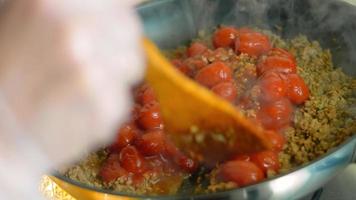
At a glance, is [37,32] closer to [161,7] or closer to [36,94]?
Result: [36,94]

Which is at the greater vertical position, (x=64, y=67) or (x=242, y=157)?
(x=64, y=67)

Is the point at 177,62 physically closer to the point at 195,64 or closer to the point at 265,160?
the point at 195,64

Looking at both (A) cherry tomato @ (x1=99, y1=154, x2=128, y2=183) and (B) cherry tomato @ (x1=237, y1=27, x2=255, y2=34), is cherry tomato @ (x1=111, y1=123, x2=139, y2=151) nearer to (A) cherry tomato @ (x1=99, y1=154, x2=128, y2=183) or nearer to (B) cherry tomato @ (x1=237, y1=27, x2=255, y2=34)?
(A) cherry tomato @ (x1=99, y1=154, x2=128, y2=183)

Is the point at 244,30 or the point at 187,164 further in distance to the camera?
the point at 244,30

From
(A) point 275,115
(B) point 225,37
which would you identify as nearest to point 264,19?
(B) point 225,37

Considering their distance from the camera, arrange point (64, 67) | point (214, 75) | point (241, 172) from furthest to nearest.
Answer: point (214, 75), point (241, 172), point (64, 67)

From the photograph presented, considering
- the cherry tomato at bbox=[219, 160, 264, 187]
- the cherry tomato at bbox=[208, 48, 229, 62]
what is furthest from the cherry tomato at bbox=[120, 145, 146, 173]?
the cherry tomato at bbox=[208, 48, 229, 62]

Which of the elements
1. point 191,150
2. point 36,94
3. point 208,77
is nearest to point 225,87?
point 208,77

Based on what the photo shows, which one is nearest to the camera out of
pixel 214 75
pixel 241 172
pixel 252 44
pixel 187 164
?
pixel 241 172
